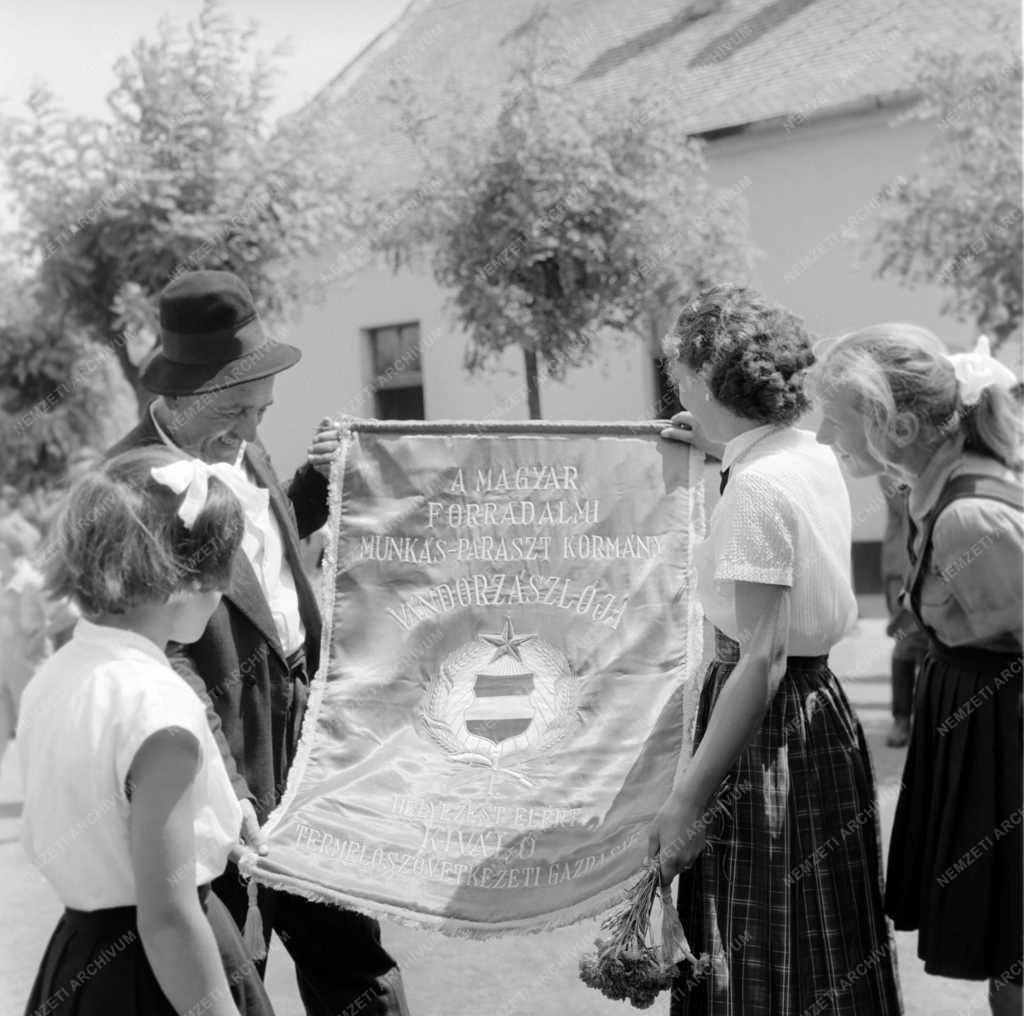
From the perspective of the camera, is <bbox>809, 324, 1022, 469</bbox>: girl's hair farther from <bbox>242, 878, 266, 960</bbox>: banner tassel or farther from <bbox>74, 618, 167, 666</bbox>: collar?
<bbox>242, 878, 266, 960</bbox>: banner tassel

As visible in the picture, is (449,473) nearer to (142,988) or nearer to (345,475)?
(345,475)

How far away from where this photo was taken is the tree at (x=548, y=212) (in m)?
11.4

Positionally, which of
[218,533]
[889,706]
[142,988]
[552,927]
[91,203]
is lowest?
[889,706]

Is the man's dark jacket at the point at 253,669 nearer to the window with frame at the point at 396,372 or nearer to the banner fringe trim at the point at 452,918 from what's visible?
the banner fringe trim at the point at 452,918

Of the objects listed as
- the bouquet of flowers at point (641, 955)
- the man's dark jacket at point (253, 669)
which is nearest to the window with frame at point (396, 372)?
the man's dark jacket at point (253, 669)

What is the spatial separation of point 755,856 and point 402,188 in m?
11.2

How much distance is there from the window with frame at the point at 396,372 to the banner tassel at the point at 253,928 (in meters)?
15.1

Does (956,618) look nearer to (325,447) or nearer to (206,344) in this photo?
(325,447)

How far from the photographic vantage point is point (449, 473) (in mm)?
3707

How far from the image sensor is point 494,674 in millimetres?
3482

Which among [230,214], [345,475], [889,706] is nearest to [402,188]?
[230,214]

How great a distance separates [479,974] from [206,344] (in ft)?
7.88

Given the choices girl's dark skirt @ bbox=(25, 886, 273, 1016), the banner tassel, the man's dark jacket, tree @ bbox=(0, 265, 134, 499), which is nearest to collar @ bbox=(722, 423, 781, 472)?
the man's dark jacket

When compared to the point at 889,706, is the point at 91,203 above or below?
above
